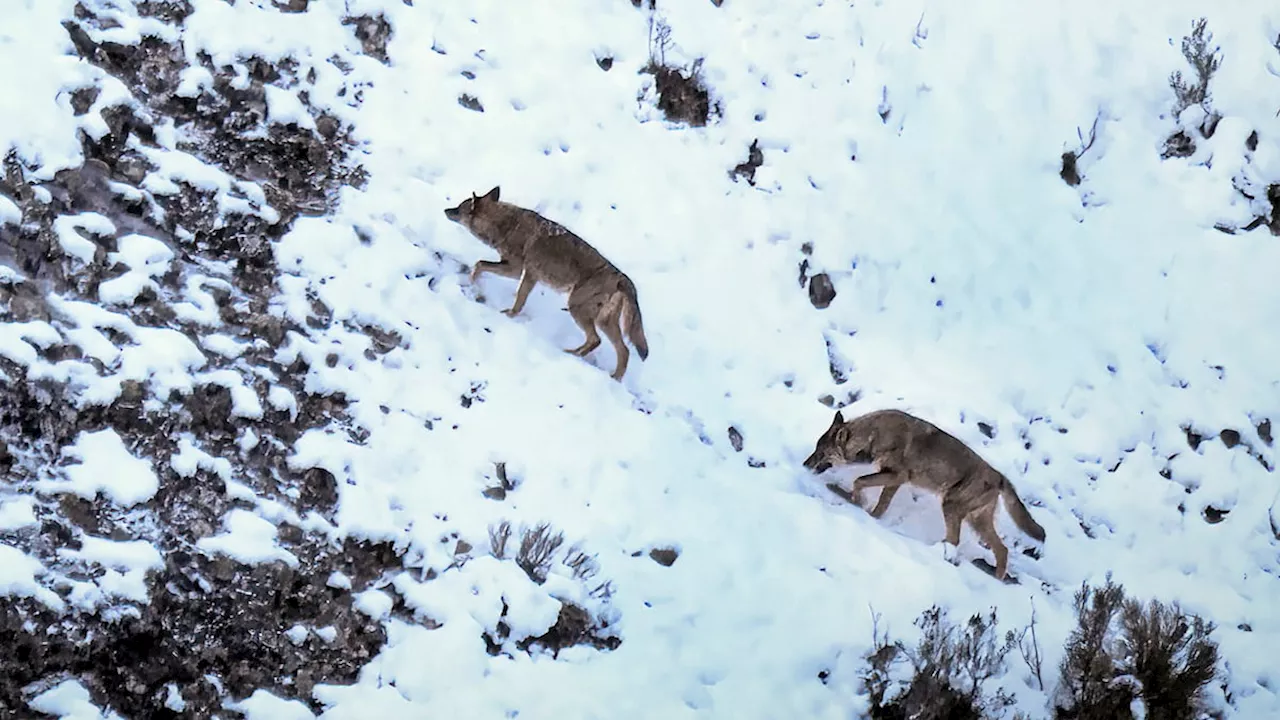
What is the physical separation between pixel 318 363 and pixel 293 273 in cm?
82

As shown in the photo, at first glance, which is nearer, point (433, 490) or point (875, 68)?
point (433, 490)

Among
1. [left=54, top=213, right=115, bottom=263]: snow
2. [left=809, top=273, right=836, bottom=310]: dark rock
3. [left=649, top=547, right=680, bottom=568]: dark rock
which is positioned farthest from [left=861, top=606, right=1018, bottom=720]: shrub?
[left=54, top=213, right=115, bottom=263]: snow

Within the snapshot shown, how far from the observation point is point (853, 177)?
10.2 meters

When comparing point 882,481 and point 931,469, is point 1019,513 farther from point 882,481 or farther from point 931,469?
point 882,481

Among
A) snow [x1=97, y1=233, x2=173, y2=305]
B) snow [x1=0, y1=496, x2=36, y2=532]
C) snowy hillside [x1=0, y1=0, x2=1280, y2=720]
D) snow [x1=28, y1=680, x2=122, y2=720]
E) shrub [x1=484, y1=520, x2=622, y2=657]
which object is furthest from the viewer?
snow [x1=97, y1=233, x2=173, y2=305]

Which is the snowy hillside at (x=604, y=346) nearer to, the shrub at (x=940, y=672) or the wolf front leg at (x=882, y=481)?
the shrub at (x=940, y=672)

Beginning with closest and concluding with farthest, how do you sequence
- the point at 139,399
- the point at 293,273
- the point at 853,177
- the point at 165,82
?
the point at 139,399 < the point at 293,273 < the point at 165,82 < the point at 853,177

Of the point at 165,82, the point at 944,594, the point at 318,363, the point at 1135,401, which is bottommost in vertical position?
the point at 944,594

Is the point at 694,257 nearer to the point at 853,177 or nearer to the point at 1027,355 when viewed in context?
the point at 853,177

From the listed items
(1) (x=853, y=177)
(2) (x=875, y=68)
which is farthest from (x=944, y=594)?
(2) (x=875, y=68)

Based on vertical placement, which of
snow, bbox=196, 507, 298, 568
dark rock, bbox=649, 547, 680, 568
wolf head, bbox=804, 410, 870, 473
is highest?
wolf head, bbox=804, 410, 870, 473

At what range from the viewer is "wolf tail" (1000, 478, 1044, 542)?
8055mm

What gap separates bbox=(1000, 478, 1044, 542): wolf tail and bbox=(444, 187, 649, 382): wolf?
8.66ft

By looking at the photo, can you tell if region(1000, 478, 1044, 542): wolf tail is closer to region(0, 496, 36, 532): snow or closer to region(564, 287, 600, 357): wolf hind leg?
region(564, 287, 600, 357): wolf hind leg
